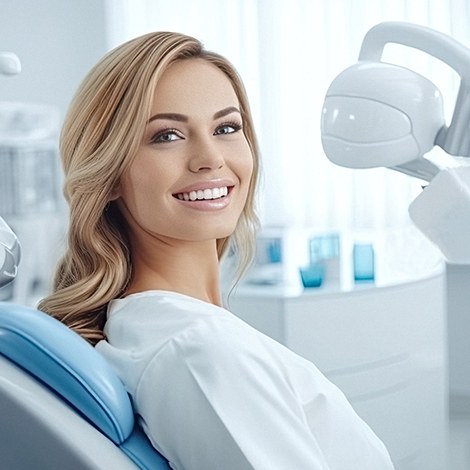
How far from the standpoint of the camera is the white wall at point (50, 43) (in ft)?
13.2

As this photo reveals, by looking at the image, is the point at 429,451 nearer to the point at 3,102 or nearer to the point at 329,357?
the point at 329,357

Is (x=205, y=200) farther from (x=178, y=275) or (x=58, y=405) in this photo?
(x=58, y=405)

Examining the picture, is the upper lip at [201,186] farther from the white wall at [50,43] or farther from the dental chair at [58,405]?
the white wall at [50,43]

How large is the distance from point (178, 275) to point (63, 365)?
1.05 ft

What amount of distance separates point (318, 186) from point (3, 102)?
1417mm

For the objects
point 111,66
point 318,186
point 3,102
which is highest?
point 111,66

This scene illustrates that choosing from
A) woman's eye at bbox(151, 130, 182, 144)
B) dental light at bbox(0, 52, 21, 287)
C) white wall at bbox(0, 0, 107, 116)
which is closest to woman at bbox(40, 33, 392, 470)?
woman's eye at bbox(151, 130, 182, 144)

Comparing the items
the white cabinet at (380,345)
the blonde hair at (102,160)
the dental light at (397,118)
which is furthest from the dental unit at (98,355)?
the white cabinet at (380,345)

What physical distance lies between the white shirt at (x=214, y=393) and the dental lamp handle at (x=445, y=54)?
0.33 m

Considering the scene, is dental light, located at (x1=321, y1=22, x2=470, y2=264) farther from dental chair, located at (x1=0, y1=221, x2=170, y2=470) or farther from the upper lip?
dental chair, located at (x1=0, y1=221, x2=170, y2=470)

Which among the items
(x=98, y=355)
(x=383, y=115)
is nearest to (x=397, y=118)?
(x=383, y=115)

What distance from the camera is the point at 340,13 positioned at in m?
3.82

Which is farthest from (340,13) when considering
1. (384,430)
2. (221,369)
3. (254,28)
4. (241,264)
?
(221,369)

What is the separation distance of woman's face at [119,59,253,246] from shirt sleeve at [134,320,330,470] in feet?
0.73
